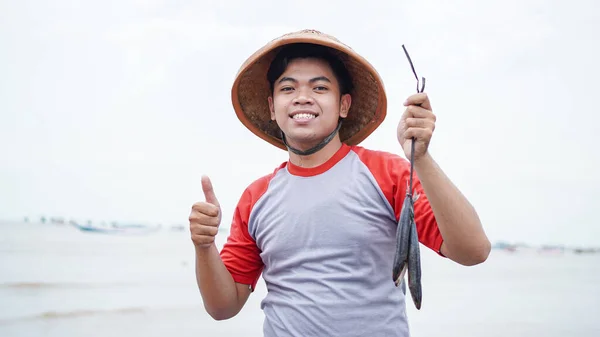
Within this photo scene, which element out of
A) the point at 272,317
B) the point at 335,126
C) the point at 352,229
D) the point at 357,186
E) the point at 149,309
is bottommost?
the point at 149,309

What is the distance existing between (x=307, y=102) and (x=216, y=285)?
0.67 metres

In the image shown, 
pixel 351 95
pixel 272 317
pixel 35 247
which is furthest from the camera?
pixel 35 247

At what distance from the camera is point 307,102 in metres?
1.89

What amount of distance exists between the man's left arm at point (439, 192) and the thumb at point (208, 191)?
2.09 feet

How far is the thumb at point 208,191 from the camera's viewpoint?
1.84 meters

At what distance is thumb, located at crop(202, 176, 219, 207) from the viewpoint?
6.04 ft

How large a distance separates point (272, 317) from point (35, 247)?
8.76 metres

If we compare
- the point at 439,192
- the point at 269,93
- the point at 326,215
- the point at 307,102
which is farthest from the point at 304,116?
the point at 439,192

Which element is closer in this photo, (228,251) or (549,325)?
(228,251)

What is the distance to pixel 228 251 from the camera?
2.05m

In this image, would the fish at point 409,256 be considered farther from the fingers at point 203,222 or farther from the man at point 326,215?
the fingers at point 203,222

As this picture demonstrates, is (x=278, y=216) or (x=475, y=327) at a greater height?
(x=278, y=216)

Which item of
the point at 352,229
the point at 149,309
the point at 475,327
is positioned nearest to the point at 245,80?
the point at 352,229

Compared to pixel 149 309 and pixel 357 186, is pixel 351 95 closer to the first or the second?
pixel 357 186
